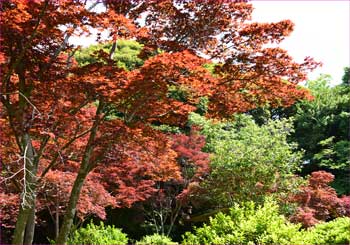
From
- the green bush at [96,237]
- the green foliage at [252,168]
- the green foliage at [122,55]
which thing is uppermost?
the green foliage at [122,55]

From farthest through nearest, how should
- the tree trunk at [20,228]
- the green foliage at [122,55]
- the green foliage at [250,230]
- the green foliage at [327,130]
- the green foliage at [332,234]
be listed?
1. the green foliage at [122,55]
2. the green foliage at [327,130]
3. the tree trunk at [20,228]
4. the green foliage at [332,234]
5. the green foliage at [250,230]

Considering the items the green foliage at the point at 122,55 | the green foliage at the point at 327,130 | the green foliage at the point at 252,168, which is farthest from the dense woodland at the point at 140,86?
the green foliage at the point at 327,130

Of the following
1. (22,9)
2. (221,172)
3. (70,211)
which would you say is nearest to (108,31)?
(22,9)

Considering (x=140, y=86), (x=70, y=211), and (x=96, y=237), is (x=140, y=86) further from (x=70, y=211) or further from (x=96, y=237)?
(x=96, y=237)

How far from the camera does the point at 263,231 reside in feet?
14.5

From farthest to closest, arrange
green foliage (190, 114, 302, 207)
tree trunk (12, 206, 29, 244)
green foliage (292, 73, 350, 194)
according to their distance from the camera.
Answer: green foliage (292, 73, 350, 194), green foliage (190, 114, 302, 207), tree trunk (12, 206, 29, 244)

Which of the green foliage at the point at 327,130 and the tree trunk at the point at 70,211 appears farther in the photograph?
the green foliage at the point at 327,130

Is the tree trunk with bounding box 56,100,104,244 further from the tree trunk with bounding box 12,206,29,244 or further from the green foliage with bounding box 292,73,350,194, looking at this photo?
the green foliage with bounding box 292,73,350,194

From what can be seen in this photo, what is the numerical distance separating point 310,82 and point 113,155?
1406 centimetres

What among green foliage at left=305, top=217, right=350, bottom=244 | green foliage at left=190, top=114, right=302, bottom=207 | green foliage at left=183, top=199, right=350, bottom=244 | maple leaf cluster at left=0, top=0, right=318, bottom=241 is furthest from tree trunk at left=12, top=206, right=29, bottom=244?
green foliage at left=190, top=114, right=302, bottom=207

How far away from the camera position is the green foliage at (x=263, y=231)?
429 centimetres

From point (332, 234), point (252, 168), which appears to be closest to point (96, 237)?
point (252, 168)

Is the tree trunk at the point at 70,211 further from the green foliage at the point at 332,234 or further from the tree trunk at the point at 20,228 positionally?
the green foliage at the point at 332,234

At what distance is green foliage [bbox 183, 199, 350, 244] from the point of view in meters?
4.29
